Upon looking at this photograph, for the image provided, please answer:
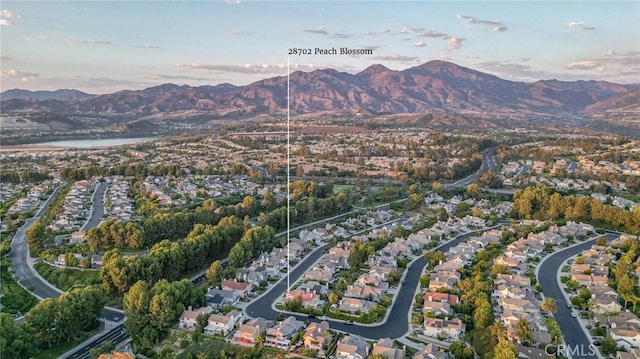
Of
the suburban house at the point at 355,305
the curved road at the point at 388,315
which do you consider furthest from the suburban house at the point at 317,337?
the suburban house at the point at 355,305

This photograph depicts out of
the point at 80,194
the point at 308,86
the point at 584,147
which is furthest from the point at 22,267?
the point at 308,86

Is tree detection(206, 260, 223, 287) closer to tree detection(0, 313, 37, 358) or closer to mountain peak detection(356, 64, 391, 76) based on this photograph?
tree detection(0, 313, 37, 358)

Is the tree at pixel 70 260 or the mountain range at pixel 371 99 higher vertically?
the mountain range at pixel 371 99

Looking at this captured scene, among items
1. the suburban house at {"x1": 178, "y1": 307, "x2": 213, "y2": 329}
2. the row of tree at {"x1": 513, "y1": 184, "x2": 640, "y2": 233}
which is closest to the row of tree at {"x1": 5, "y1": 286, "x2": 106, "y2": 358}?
the suburban house at {"x1": 178, "y1": 307, "x2": 213, "y2": 329}

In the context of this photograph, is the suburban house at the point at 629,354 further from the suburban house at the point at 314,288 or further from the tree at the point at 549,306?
the suburban house at the point at 314,288

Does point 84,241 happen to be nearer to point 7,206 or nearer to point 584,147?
point 7,206
